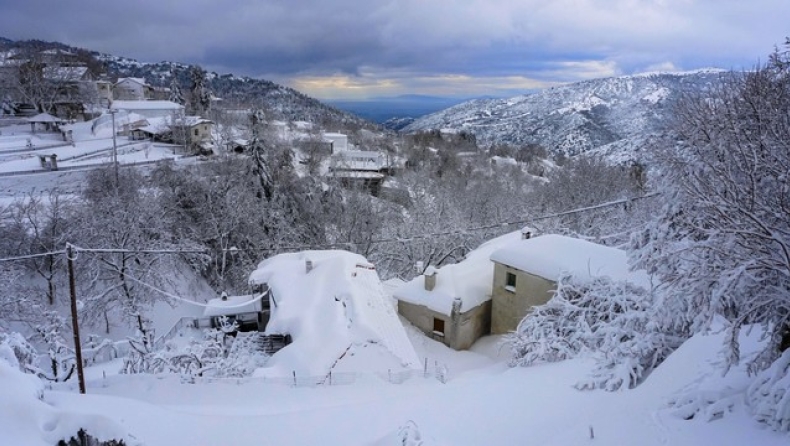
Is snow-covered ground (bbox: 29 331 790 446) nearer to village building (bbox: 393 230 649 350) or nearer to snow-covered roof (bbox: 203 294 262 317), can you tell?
village building (bbox: 393 230 649 350)

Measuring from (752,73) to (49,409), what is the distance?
41.1 feet

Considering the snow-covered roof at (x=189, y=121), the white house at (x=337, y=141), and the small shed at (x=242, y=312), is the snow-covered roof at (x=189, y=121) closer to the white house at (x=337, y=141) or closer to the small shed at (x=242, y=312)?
the white house at (x=337, y=141)

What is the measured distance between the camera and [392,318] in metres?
16.8

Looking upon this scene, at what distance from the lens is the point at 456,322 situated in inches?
748

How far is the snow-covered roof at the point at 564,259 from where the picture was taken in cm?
1647

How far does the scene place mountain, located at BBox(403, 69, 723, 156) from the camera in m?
97.8

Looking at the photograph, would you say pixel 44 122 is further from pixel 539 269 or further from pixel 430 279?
pixel 539 269

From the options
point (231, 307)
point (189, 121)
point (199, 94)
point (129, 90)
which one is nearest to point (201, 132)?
point (189, 121)

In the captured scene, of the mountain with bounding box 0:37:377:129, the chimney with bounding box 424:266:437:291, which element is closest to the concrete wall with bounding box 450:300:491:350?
the chimney with bounding box 424:266:437:291

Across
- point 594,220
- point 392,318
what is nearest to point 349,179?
point 594,220

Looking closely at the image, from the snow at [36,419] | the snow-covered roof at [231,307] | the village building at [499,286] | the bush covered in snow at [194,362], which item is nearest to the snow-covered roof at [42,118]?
the snow-covered roof at [231,307]

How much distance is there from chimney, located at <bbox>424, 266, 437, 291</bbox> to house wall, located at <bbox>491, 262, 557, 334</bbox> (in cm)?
256

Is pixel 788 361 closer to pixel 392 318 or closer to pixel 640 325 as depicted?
pixel 640 325

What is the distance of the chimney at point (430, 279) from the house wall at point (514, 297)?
2.56 meters
